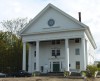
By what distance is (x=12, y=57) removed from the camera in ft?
201

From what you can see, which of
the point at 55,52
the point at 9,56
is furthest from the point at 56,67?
the point at 9,56


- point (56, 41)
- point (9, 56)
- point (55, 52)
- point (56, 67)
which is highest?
point (56, 41)

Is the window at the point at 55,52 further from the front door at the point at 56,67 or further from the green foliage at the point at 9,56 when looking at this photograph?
the green foliage at the point at 9,56

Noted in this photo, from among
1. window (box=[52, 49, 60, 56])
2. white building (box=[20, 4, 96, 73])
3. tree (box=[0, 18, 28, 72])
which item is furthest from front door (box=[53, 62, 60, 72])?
tree (box=[0, 18, 28, 72])

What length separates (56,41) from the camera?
172 feet

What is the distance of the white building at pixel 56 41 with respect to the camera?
46975mm

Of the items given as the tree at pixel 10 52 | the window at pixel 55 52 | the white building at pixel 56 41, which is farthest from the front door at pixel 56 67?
the tree at pixel 10 52

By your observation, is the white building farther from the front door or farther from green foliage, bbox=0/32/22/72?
green foliage, bbox=0/32/22/72

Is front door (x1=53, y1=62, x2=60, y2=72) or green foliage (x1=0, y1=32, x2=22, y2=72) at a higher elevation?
green foliage (x1=0, y1=32, x2=22, y2=72)

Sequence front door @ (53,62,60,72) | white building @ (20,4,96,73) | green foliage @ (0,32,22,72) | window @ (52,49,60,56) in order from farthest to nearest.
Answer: green foliage @ (0,32,22,72), window @ (52,49,60,56), front door @ (53,62,60,72), white building @ (20,4,96,73)

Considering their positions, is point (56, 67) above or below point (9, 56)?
below

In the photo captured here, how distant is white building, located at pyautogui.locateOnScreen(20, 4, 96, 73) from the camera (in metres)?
47.0

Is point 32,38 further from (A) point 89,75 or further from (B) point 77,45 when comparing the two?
(A) point 89,75

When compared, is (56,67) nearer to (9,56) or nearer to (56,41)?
(56,41)
